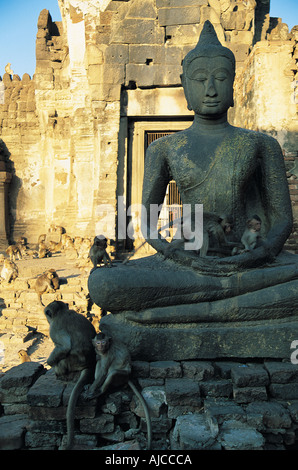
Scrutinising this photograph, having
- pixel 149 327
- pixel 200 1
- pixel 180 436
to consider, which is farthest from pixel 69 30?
pixel 180 436

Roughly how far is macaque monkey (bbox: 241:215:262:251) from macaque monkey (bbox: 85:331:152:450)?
50.3 inches

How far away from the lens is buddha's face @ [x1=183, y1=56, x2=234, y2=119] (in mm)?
3295

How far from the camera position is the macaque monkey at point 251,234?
316 centimetres

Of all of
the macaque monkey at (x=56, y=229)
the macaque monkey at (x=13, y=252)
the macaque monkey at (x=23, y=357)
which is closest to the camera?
the macaque monkey at (x=23, y=357)

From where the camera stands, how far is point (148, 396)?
2633mm

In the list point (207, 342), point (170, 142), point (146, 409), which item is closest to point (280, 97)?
point (170, 142)

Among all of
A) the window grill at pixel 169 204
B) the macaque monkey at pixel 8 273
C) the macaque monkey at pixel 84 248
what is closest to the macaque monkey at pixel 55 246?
the macaque monkey at pixel 84 248

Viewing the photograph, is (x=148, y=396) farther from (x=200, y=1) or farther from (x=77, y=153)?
(x=77, y=153)

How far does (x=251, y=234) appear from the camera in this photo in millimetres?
3184

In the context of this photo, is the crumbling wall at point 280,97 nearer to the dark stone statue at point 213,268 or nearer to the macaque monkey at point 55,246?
the dark stone statue at point 213,268

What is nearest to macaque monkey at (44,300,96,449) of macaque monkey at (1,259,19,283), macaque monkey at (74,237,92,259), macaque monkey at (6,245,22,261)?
macaque monkey at (1,259,19,283)

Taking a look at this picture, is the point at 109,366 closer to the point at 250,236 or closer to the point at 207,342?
the point at 207,342

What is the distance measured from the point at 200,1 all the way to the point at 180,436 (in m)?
9.33

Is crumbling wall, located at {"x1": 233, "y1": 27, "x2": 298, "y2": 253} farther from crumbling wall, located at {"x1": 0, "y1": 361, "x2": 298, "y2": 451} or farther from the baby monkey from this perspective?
crumbling wall, located at {"x1": 0, "y1": 361, "x2": 298, "y2": 451}
